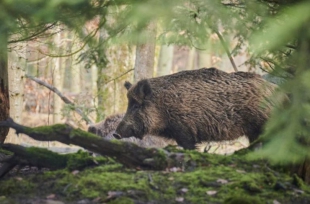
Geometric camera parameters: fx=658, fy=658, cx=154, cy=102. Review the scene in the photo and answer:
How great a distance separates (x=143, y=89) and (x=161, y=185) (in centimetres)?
392

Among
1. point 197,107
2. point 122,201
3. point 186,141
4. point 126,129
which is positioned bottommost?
point 122,201

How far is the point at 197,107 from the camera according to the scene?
9.32 m

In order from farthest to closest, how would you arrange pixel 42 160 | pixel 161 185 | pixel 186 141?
1. pixel 186 141
2. pixel 42 160
3. pixel 161 185

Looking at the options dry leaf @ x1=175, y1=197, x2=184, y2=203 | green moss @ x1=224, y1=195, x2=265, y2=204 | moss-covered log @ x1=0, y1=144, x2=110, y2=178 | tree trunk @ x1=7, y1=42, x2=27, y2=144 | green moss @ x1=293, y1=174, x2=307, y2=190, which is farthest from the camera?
tree trunk @ x1=7, y1=42, x2=27, y2=144

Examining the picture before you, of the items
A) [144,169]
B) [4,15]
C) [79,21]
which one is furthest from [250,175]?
[4,15]

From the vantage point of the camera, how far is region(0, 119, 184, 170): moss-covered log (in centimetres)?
571

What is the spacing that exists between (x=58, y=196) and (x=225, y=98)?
13.7 feet

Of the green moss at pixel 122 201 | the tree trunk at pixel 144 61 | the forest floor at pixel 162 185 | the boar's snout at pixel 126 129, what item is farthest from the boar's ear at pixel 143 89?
the green moss at pixel 122 201

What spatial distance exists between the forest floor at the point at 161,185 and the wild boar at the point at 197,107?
113 inches

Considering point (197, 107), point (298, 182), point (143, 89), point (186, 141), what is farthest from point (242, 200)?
point (143, 89)

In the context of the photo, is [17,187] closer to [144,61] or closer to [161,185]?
[161,185]

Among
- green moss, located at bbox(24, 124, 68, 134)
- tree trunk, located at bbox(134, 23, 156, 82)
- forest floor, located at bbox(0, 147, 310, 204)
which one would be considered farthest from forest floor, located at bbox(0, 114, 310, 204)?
tree trunk, located at bbox(134, 23, 156, 82)

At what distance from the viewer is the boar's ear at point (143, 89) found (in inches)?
368

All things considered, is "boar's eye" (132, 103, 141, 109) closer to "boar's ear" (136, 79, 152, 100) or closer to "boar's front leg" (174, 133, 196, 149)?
"boar's ear" (136, 79, 152, 100)
